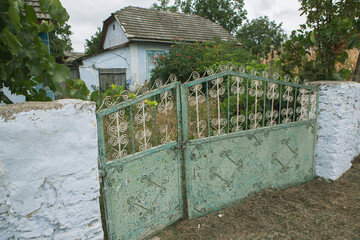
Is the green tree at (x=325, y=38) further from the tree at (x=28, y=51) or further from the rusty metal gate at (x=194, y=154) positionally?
the tree at (x=28, y=51)

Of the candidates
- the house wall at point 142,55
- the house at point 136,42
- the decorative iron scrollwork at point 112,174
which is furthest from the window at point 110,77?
the decorative iron scrollwork at point 112,174

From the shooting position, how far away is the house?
421 inches

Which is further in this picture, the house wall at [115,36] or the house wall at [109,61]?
the house wall at [115,36]

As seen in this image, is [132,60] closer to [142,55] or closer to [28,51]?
[142,55]

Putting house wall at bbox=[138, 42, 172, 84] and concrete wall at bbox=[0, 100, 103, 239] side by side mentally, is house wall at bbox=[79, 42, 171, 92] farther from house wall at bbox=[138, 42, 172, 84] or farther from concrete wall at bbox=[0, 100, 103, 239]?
concrete wall at bbox=[0, 100, 103, 239]

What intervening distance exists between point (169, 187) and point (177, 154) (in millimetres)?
360

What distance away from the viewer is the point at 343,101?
365 centimetres

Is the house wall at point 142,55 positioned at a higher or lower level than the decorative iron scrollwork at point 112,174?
higher

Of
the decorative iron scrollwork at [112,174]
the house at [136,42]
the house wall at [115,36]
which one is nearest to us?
the decorative iron scrollwork at [112,174]

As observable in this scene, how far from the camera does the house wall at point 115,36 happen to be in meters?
12.7

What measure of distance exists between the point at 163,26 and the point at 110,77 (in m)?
4.17

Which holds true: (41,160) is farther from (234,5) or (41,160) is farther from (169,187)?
(234,5)

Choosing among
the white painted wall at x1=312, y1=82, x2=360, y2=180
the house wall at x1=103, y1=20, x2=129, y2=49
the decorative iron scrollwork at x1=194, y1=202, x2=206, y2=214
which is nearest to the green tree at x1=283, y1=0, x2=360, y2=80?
the white painted wall at x1=312, y1=82, x2=360, y2=180

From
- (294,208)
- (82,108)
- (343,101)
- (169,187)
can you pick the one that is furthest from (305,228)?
(82,108)
